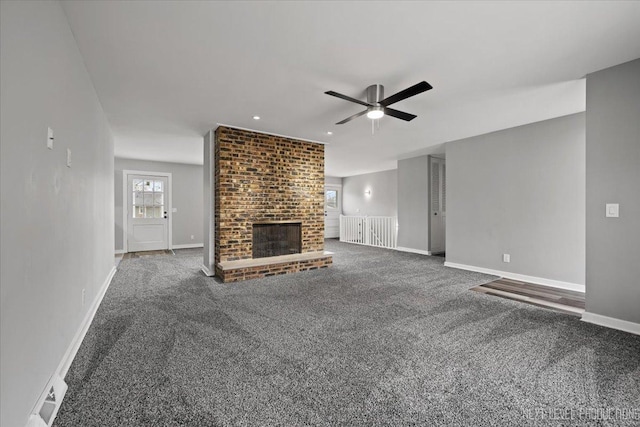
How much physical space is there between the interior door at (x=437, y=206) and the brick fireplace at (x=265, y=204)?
2.92 meters

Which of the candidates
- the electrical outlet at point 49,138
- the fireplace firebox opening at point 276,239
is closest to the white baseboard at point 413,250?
the fireplace firebox opening at point 276,239

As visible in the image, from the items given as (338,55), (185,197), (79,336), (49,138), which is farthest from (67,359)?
(185,197)

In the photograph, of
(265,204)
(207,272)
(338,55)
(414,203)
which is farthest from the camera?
(414,203)

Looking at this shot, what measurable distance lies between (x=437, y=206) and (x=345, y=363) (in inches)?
222

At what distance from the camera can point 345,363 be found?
1.93 meters

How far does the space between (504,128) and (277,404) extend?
5009 mm

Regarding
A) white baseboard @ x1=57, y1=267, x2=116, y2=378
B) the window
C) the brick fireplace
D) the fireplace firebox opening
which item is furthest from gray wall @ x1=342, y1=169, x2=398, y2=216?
white baseboard @ x1=57, y1=267, x2=116, y2=378

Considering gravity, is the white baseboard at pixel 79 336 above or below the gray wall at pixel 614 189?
below

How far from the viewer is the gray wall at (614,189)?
8.14 feet

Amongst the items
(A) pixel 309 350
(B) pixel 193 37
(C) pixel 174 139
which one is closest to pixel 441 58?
(B) pixel 193 37

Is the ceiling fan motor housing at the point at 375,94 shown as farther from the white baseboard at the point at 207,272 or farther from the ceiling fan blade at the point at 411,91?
the white baseboard at the point at 207,272

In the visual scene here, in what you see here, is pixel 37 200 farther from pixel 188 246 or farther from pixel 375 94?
pixel 188 246

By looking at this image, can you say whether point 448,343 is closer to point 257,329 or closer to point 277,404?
point 277,404

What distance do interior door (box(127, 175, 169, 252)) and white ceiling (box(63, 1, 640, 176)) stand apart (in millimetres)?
3471
